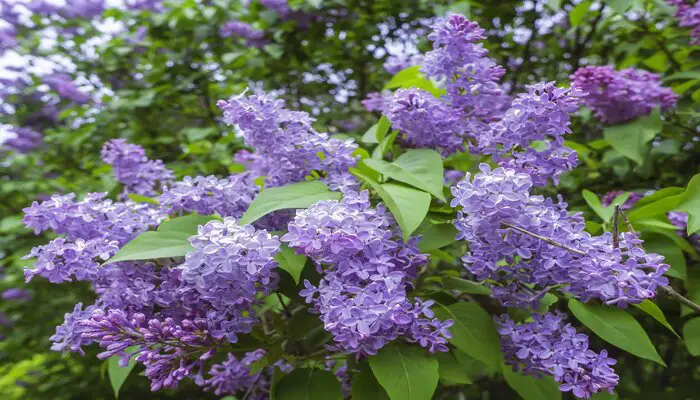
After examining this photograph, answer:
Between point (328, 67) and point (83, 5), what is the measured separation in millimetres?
1697

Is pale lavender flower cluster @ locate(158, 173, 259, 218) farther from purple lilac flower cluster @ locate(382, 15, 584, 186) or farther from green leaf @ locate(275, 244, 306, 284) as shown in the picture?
purple lilac flower cluster @ locate(382, 15, 584, 186)

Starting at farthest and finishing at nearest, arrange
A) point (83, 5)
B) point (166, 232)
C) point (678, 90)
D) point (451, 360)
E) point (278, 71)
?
point (83, 5) → point (278, 71) → point (678, 90) → point (451, 360) → point (166, 232)

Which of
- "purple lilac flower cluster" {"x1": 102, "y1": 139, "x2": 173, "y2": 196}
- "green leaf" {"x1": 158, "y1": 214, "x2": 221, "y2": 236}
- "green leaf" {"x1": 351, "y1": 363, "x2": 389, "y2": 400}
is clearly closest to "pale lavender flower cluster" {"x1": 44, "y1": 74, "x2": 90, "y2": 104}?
"purple lilac flower cluster" {"x1": 102, "y1": 139, "x2": 173, "y2": 196}

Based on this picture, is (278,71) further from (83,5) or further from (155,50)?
(83,5)

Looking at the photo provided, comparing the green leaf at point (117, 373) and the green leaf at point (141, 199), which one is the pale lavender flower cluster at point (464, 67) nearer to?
the green leaf at point (141, 199)

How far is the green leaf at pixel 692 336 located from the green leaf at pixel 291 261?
88 centimetres

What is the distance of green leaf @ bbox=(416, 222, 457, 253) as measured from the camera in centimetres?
116

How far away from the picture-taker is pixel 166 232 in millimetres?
1062

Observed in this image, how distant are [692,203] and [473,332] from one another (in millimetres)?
501

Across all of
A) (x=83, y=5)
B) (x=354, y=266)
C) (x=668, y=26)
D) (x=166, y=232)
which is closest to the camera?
(x=354, y=266)

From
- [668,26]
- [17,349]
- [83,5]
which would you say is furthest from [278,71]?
[17,349]

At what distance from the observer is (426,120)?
124 cm

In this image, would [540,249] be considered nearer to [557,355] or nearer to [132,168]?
[557,355]

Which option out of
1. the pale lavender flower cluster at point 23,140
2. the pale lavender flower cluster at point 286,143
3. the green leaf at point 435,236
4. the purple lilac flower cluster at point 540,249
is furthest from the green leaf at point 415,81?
the pale lavender flower cluster at point 23,140
